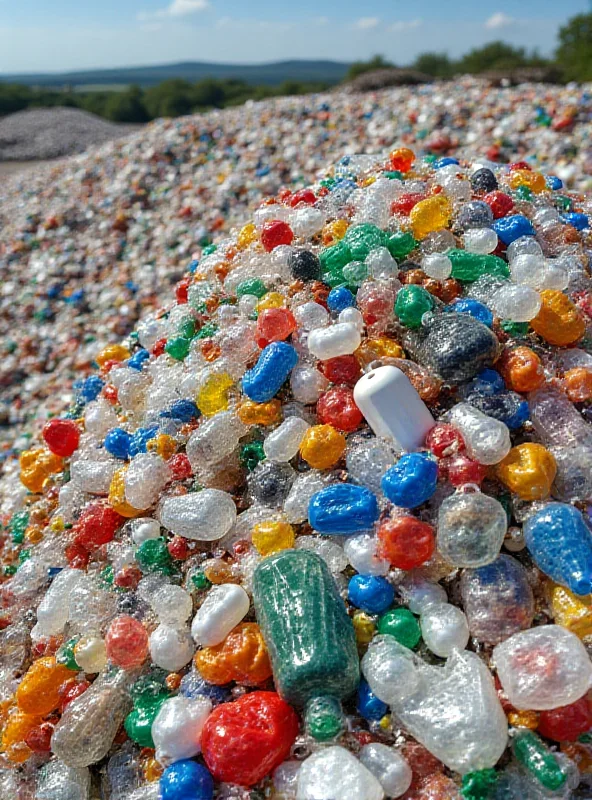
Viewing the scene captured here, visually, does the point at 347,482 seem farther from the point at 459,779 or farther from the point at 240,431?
the point at 459,779

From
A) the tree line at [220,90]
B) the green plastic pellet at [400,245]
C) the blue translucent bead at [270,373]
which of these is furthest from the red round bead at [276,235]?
the tree line at [220,90]

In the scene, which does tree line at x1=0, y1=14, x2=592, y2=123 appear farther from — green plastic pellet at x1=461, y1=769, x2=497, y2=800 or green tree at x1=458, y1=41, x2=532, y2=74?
green plastic pellet at x1=461, y1=769, x2=497, y2=800

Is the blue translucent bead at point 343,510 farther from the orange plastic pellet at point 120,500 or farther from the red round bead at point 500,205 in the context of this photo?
the red round bead at point 500,205

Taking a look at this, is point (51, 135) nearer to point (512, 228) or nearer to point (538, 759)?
point (512, 228)

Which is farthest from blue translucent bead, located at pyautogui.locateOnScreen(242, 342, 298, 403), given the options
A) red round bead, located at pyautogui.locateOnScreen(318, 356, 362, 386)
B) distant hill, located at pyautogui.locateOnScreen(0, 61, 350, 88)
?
distant hill, located at pyautogui.locateOnScreen(0, 61, 350, 88)

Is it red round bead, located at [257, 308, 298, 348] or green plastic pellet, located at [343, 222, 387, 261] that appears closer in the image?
red round bead, located at [257, 308, 298, 348]

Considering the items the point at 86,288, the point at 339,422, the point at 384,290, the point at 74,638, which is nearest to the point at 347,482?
the point at 339,422
